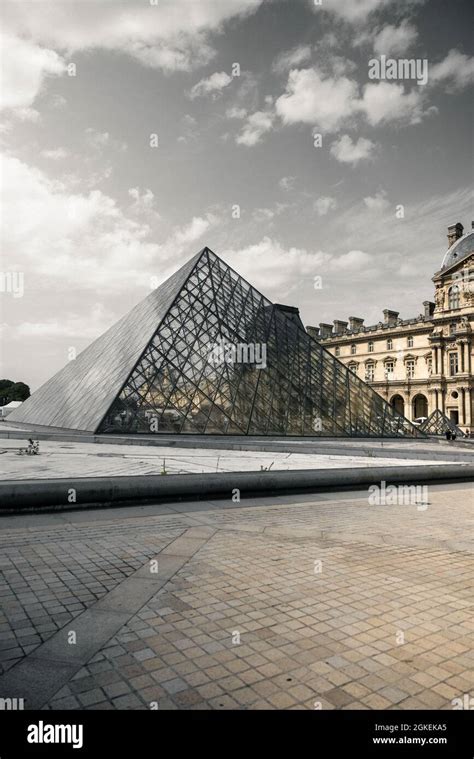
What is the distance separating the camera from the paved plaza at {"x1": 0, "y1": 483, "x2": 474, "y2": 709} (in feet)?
8.24

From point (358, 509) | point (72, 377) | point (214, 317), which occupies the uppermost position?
point (214, 317)

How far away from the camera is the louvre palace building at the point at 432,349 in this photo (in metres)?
51.6

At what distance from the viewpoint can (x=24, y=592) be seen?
3.77 meters

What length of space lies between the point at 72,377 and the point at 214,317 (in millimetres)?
10660

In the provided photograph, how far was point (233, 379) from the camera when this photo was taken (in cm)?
2236

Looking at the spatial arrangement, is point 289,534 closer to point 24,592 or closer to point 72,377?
point 24,592

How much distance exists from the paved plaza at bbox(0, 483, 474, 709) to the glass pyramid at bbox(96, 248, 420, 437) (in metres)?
13.8

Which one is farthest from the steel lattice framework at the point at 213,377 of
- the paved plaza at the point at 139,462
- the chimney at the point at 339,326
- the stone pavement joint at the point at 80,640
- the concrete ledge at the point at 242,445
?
the chimney at the point at 339,326

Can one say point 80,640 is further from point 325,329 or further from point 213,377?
point 325,329

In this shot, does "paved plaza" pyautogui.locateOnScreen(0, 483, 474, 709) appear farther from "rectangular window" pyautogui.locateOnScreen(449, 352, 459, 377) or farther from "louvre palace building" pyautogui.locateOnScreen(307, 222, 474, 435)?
"rectangular window" pyautogui.locateOnScreen(449, 352, 459, 377)

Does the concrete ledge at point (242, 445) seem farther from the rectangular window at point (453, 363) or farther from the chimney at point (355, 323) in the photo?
the chimney at point (355, 323)

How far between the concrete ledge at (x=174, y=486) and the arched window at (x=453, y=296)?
4838 centimetres
